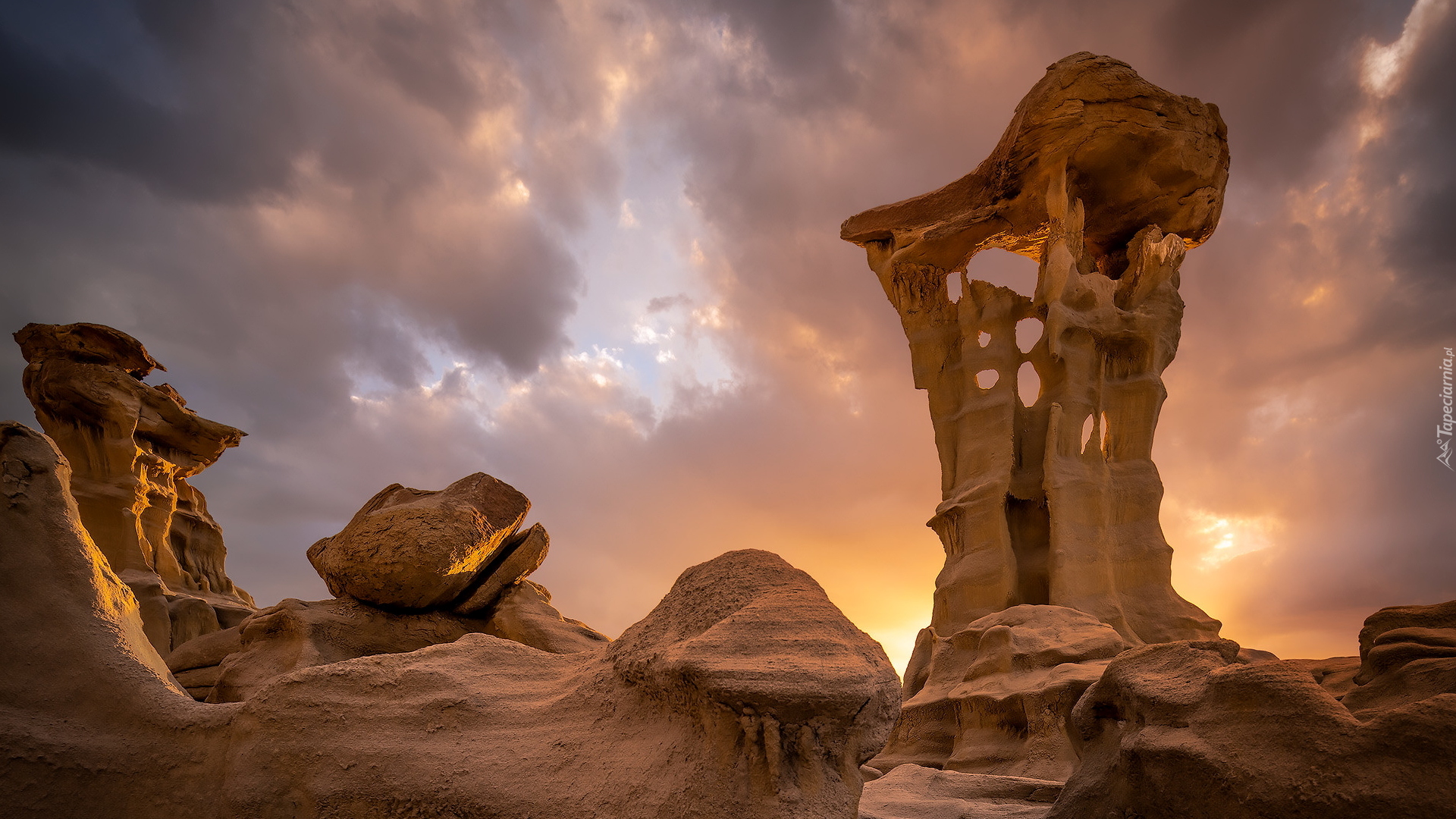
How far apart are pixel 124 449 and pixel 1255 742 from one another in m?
12.9

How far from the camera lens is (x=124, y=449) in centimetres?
1048

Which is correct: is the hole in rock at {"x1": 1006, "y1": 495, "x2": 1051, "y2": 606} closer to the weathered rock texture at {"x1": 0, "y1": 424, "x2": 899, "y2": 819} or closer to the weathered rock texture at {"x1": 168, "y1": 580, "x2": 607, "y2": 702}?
the weathered rock texture at {"x1": 168, "y1": 580, "x2": 607, "y2": 702}

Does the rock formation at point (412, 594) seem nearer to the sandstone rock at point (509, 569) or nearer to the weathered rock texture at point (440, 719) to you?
the sandstone rock at point (509, 569)

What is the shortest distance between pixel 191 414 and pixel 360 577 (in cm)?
964

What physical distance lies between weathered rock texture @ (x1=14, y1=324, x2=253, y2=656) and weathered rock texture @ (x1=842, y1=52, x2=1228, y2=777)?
30.3 feet

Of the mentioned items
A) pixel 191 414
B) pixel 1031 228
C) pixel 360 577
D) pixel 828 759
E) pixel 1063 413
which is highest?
pixel 1031 228

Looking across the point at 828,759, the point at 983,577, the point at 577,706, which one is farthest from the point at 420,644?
the point at 983,577

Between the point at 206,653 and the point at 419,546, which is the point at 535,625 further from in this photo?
the point at 206,653

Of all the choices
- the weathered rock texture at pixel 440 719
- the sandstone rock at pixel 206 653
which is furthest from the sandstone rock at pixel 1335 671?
the sandstone rock at pixel 206 653

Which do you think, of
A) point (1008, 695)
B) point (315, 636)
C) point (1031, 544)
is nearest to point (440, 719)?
point (315, 636)

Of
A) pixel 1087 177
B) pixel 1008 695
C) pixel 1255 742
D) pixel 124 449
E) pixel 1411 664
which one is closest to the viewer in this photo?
pixel 1255 742

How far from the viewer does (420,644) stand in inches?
188

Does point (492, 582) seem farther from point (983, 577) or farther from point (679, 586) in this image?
point (983, 577)

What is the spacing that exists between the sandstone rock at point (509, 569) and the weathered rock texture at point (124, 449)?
596cm
